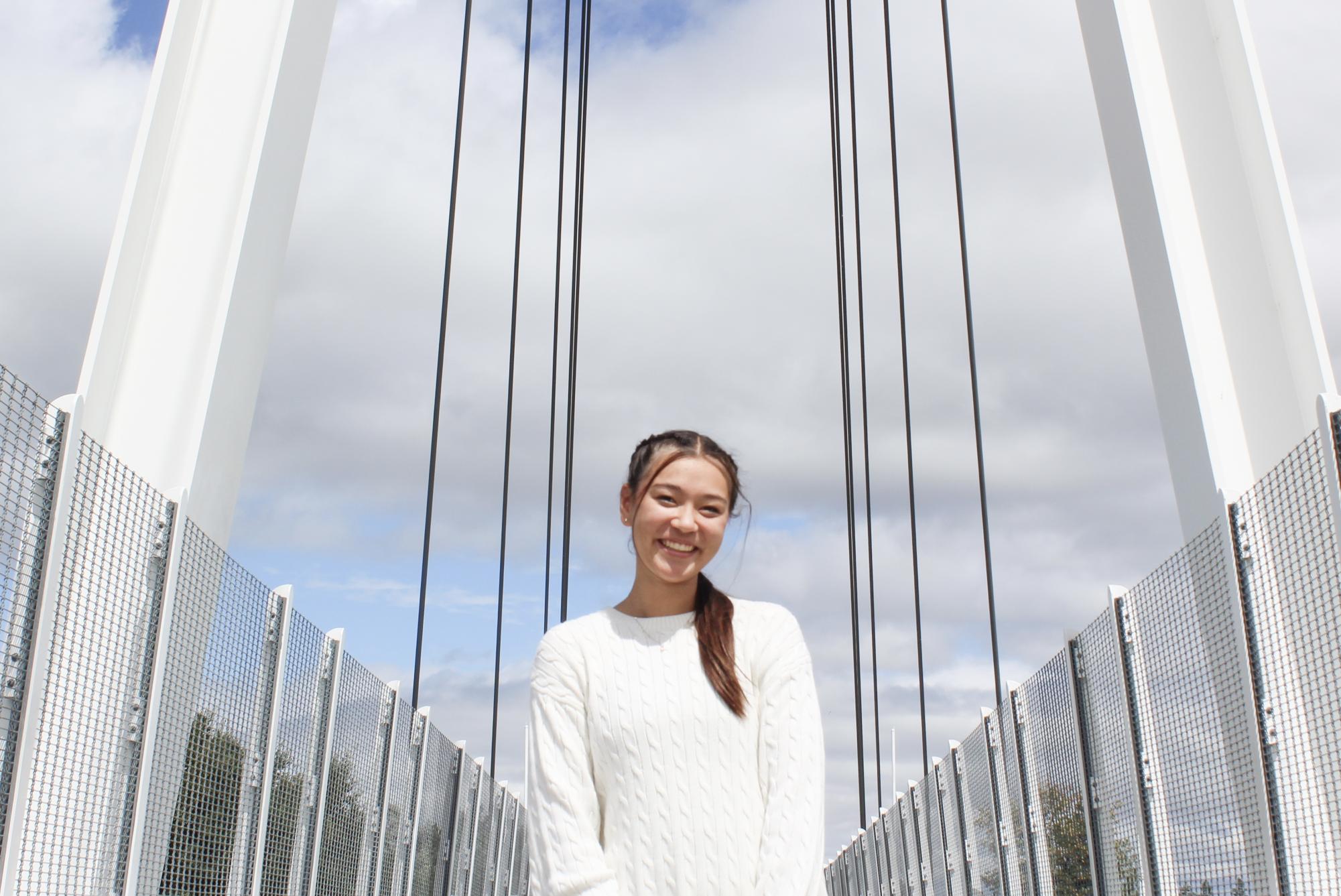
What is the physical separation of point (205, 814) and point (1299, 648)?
7.47ft

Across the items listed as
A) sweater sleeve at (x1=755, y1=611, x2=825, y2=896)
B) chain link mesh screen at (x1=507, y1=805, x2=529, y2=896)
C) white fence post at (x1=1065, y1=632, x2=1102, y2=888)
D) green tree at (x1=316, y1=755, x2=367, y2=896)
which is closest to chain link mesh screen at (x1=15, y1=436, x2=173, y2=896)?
green tree at (x1=316, y1=755, x2=367, y2=896)

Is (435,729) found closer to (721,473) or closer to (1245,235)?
(1245,235)

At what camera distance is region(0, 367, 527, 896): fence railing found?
7.22 ft

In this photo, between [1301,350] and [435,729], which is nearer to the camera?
[1301,350]

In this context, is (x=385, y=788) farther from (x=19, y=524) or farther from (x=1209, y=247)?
(x=1209, y=247)

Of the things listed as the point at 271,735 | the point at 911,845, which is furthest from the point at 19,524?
the point at 911,845

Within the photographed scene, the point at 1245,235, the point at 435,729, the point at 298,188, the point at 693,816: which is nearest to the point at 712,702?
the point at 693,816

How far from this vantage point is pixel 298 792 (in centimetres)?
363

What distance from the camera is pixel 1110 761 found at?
3463 mm

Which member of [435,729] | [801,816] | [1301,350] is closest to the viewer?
[801,816]

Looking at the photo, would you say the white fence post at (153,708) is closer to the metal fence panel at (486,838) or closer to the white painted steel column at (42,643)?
the white painted steel column at (42,643)

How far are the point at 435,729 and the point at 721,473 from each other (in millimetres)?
4122

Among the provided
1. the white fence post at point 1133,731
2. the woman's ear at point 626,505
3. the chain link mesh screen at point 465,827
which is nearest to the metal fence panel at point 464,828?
the chain link mesh screen at point 465,827

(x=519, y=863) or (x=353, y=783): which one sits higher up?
(x=519, y=863)
